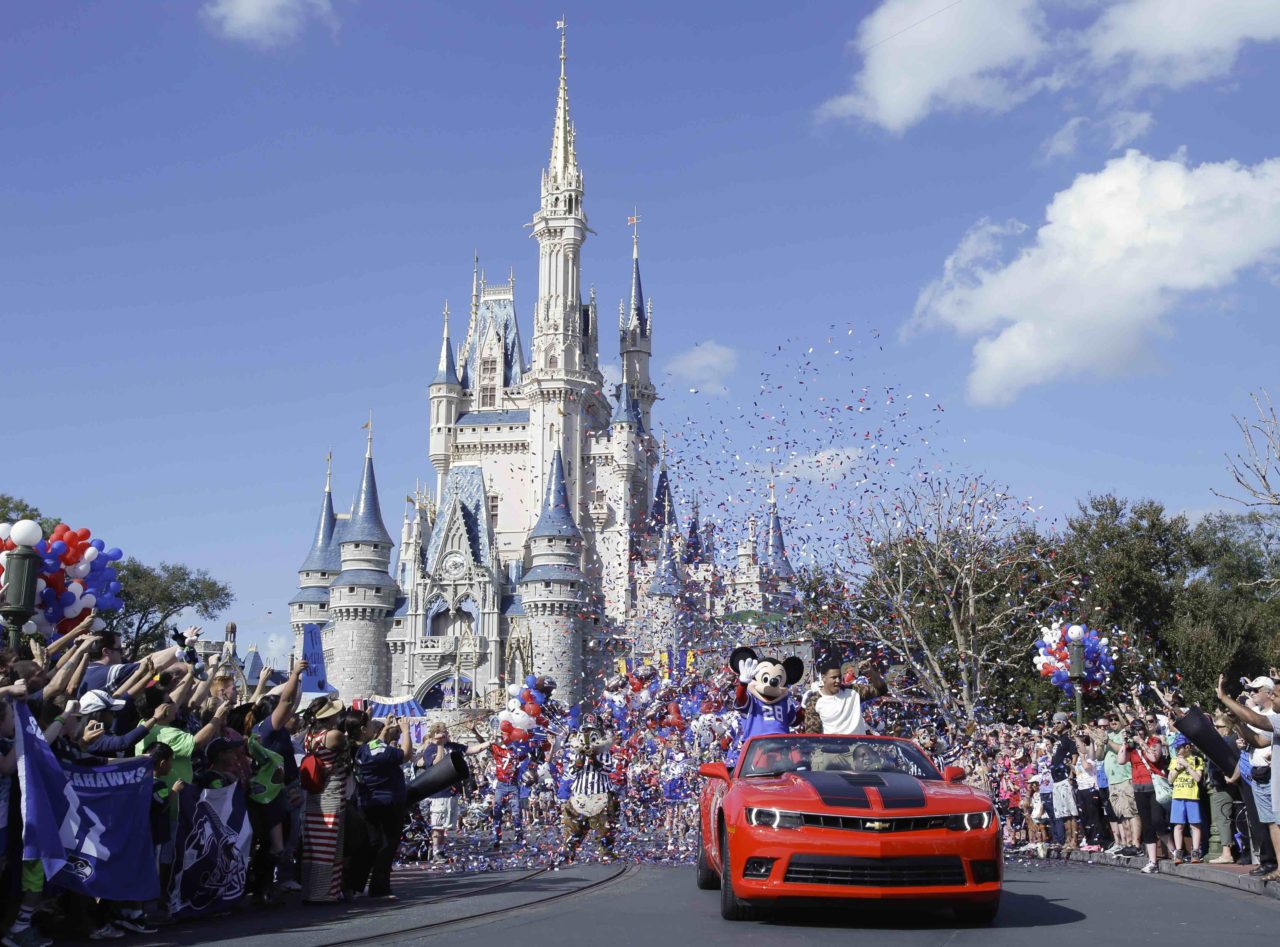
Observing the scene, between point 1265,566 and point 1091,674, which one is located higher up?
point 1265,566

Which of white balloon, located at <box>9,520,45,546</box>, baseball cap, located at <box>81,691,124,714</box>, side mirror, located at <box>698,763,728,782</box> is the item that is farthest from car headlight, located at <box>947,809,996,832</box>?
white balloon, located at <box>9,520,45,546</box>

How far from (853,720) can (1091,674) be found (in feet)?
42.0

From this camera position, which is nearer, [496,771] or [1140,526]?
[496,771]

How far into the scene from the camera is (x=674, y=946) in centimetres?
793

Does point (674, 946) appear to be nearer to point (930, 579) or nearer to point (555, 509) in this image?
point (930, 579)

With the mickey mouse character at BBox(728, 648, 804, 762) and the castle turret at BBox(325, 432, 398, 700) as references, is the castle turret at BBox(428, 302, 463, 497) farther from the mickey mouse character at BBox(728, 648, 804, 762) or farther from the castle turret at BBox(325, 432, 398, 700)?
the mickey mouse character at BBox(728, 648, 804, 762)

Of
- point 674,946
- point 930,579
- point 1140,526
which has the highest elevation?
point 1140,526

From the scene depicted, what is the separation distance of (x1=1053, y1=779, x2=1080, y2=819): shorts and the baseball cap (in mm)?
12372

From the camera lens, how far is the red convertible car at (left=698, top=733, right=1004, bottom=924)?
8531 mm

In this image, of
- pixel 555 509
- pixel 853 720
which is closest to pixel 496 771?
pixel 853 720

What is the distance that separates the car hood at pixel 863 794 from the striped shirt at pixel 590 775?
554 cm

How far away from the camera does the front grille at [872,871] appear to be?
8.52 meters

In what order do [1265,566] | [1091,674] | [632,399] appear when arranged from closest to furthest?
[1091,674], [1265,566], [632,399]

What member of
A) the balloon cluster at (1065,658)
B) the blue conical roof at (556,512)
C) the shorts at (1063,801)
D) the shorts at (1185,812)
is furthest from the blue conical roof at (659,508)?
the shorts at (1185,812)
